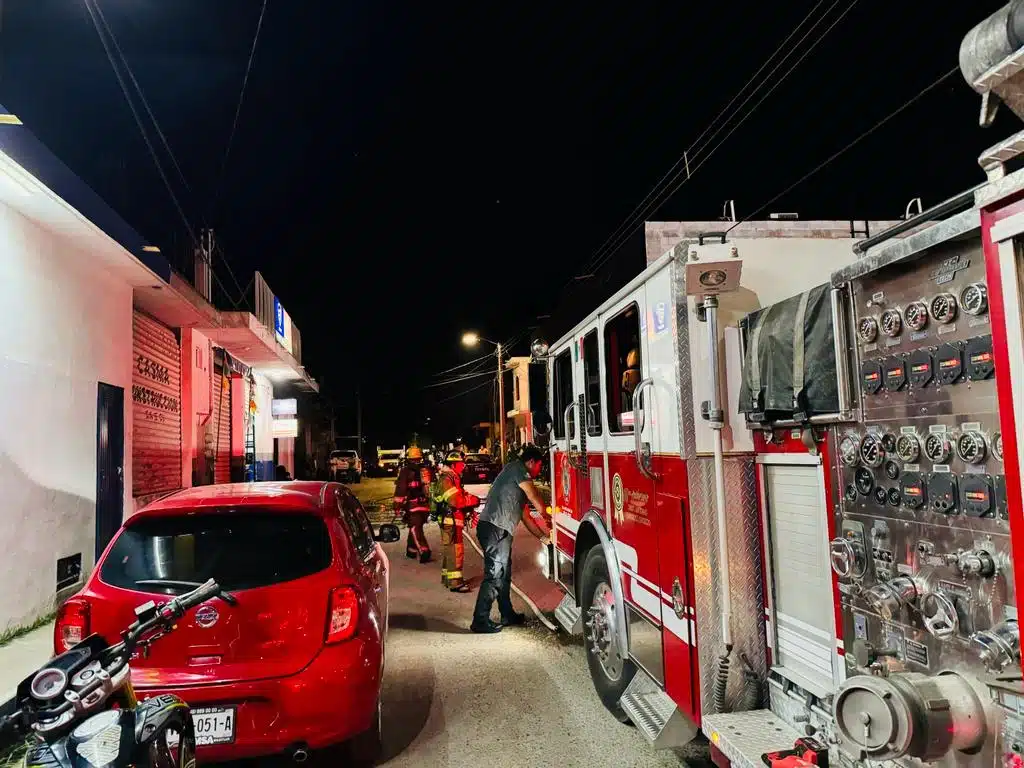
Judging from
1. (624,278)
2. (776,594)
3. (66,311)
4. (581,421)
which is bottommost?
(776,594)

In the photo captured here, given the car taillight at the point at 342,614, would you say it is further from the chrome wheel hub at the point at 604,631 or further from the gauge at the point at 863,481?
the gauge at the point at 863,481

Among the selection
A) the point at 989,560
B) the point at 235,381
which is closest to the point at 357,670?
the point at 989,560

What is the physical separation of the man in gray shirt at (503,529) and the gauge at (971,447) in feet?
16.4

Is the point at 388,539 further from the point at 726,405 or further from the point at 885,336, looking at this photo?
the point at 885,336

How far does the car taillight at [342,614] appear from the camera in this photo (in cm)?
375

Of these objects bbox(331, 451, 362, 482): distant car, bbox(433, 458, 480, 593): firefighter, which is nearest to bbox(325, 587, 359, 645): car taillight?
bbox(433, 458, 480, 593): firefighter

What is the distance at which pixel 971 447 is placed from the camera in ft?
6.80

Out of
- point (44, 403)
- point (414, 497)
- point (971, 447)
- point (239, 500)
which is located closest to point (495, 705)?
point (239, 500)

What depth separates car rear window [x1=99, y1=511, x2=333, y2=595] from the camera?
3.83 meters

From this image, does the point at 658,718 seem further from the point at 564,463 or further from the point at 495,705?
the point at 564,463

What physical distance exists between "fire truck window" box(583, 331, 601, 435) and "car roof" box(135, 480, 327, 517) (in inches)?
76.9

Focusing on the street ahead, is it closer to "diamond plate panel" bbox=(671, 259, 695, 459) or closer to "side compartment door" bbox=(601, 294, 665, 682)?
"side compartment door" bbox=(601, 294, 665, 682)

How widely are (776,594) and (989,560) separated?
130cm

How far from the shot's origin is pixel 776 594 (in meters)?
3.20
